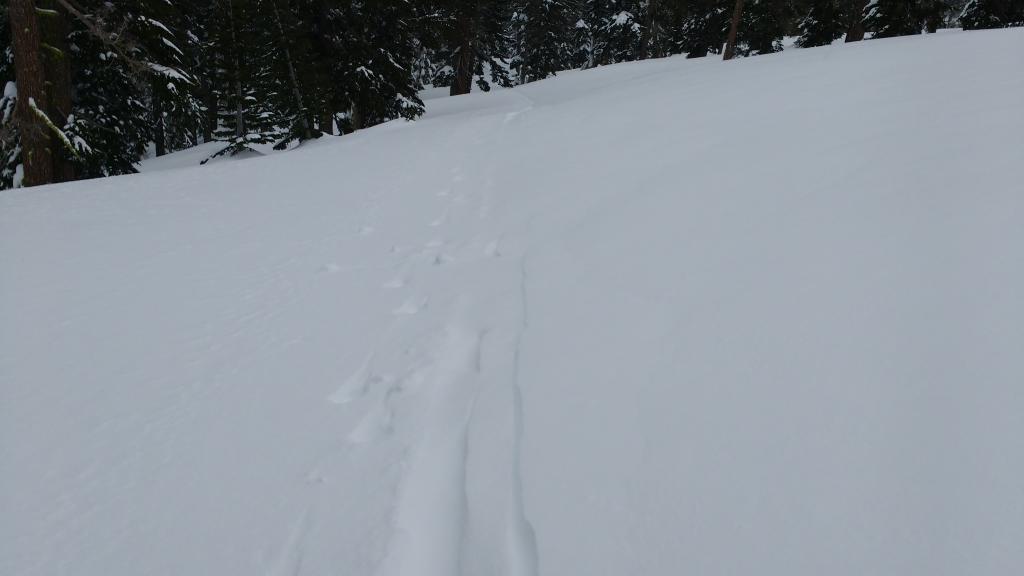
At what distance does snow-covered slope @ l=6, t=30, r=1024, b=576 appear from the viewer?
1.30 m

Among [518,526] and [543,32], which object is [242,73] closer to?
[518,526]

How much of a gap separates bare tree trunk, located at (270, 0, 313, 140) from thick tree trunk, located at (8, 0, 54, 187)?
488 centimetres

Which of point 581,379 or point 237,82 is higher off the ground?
point 237,82

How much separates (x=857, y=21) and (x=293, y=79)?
701 inches

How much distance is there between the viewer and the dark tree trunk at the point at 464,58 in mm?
18641

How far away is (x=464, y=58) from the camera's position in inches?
810

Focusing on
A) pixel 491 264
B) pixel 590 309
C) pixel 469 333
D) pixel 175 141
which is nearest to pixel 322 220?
pixel 491 264

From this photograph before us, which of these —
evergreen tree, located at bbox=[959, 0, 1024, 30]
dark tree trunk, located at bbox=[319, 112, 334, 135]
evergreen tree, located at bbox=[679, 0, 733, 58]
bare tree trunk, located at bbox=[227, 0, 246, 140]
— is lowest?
dark tree trunk, located at bbox=[319, 112, 334, 135]

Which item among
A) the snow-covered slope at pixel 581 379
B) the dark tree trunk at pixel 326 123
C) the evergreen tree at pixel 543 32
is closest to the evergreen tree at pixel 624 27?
the evergreen tree at pixel 543 32

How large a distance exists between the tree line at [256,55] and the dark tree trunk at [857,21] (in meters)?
0.05

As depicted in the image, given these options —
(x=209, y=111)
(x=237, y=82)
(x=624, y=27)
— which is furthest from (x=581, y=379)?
(x=624, y=27)

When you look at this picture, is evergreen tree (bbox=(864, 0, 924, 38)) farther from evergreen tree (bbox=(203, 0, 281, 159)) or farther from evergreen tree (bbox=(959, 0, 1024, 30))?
evergreen tree (bbox=(203, 0, 281, 159))

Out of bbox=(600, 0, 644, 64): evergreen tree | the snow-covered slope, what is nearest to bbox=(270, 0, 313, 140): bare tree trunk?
the snow-covered slope

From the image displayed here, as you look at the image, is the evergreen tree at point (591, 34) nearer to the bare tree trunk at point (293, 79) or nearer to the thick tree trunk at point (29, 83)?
the bare tree trunk at point (293, 79)
